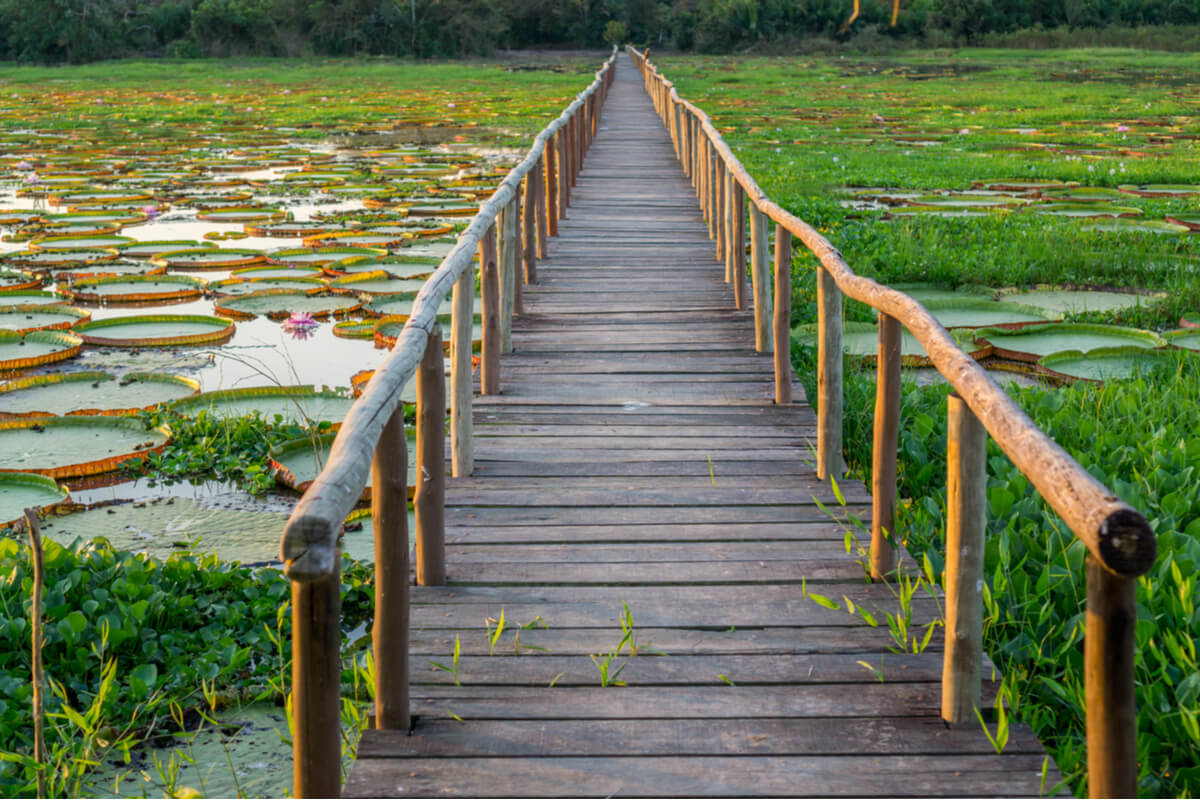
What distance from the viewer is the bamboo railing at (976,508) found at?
53.7 inches

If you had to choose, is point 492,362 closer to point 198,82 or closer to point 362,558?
point 362,558

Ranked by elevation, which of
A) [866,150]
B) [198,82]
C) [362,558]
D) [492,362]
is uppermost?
[198,82]

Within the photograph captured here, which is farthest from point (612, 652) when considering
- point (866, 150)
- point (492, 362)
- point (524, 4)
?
point (524, 4)

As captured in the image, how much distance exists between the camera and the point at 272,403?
469 centimetres

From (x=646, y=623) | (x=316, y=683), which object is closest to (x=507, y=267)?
(x=646, y=623)

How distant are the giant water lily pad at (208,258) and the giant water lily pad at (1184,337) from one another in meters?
5.11

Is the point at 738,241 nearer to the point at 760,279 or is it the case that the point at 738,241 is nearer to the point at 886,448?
the point at 760,279

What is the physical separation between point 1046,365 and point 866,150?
31.8 feet

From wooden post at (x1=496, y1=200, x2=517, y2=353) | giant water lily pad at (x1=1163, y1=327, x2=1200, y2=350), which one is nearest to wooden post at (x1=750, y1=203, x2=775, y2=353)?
wooden post at (x1=496, y1=200, x2=517, y2=353)

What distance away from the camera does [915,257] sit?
6.92 m

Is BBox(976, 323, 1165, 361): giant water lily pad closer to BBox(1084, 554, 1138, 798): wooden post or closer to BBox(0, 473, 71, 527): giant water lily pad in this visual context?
BBox(0, 473, 71, 527): giant water lily pad

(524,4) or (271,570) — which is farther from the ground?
(524,4)

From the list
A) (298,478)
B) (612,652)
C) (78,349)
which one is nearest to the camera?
(612,652)

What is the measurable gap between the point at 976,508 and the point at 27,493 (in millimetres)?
2883
